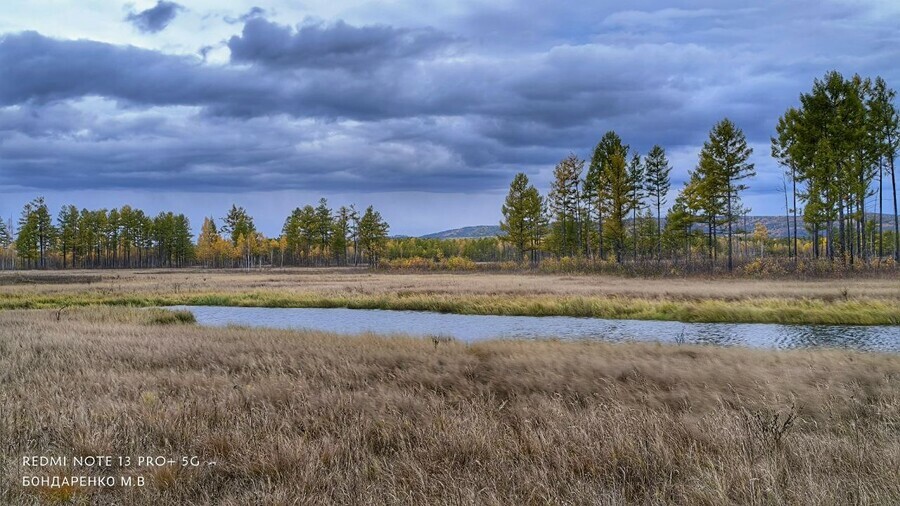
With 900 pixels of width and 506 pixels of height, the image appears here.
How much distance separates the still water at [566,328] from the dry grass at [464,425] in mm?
5863

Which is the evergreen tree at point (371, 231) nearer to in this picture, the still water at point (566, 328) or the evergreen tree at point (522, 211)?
the evergreen tree at point (522, 211)

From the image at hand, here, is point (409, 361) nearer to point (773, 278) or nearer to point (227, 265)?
point (773, 278)

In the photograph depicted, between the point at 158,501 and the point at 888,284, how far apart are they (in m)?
36.4

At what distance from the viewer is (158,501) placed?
4.30 m

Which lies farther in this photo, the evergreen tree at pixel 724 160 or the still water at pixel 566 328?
the evergreen tree at pixel 724 160

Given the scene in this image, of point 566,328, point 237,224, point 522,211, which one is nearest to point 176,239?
point 237,224

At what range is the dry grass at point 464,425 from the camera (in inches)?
170

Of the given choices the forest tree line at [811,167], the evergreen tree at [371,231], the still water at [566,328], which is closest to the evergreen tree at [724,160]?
the forest tree line at [811,167]

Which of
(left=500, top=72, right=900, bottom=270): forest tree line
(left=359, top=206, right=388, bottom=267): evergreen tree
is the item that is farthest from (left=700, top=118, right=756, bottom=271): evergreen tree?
Result: (left=359, top=206, right=388, bottom=267): evergreen tree

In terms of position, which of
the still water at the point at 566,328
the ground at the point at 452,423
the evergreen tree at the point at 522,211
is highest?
the evergreen tree at the point at 522,211

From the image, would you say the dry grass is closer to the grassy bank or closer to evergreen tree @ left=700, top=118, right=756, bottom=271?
the grassy bank

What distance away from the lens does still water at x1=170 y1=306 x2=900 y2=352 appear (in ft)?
57.1

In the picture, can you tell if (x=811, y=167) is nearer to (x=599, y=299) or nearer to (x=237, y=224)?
(x=599, y=299)

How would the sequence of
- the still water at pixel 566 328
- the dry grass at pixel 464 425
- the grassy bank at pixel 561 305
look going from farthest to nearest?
1. the grassy bank at pixel 561 305
2. the still water at pixel 566 328
3. the dry grass at pixel 464 425
